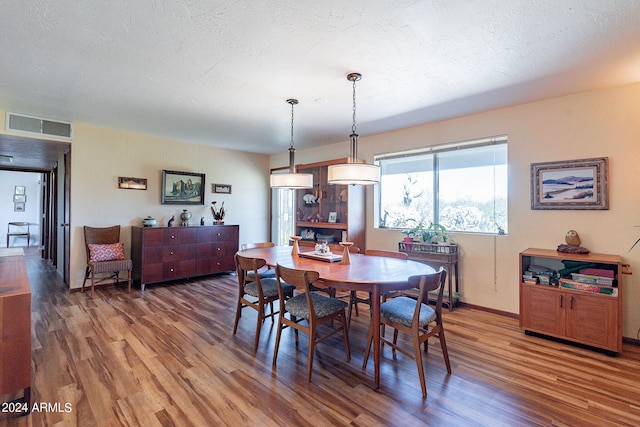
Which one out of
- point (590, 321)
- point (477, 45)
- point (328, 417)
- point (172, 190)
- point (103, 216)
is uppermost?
point (477, 45)

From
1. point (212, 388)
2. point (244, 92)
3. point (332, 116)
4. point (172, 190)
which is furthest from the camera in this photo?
point (172, 190)

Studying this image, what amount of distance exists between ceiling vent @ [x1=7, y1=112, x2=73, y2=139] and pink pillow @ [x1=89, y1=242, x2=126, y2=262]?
5.38 ft

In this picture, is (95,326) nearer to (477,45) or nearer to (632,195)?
(477,45)

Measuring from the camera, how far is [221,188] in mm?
5980

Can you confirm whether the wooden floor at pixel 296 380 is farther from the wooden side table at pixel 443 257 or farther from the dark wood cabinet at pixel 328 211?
the dark wood cabinet at pixel 328 211

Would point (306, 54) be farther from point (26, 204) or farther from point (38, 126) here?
point (26, 204)

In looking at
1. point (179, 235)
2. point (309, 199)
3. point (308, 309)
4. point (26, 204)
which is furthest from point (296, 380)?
point (26, 204)

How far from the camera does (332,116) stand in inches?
153

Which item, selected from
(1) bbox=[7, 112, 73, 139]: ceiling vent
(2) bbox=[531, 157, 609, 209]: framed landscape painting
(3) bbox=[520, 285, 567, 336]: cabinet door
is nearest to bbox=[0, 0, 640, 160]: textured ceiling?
(1) bbox=[7, 112, 73, 139]: ceiling vent

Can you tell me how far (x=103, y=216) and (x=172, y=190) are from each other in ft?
3.61

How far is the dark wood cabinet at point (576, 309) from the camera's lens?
8.50 ft

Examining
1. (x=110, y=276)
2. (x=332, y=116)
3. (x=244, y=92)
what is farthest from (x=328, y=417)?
(x=110, y=276)

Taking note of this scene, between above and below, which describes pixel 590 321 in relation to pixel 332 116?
below

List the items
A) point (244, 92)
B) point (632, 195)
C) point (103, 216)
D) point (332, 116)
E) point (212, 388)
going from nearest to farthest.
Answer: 1. point (212, 388)
2. point (632, 195)
3. point (244, 92)
4. point (332, 116)
5. point (103, 216)
